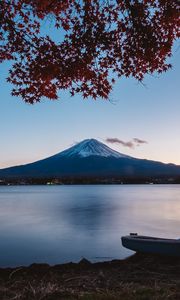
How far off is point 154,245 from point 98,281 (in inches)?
187

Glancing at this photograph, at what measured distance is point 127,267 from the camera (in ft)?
35.8

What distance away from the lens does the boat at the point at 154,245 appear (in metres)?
11.9

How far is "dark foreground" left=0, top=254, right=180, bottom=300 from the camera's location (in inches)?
231

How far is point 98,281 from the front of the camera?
813cm

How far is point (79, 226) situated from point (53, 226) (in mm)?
1867

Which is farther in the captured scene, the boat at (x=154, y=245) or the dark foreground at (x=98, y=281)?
the boat at (x=154, y=245)

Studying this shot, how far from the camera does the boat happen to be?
469 inches

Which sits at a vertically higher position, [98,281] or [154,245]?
[154,245]

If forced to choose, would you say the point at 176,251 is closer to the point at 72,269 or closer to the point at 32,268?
the point at 72,269

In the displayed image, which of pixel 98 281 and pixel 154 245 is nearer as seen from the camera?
pixel 98 281

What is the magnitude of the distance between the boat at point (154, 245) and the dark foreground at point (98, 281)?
0.69 ft

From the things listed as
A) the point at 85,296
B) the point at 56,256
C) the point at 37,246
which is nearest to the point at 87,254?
the point at 56,256

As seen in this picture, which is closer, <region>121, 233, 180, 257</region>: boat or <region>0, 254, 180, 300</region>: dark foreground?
<region>0, 254, 180, 300</region>: dark foreground

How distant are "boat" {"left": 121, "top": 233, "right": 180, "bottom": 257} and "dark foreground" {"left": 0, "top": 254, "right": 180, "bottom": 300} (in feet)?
0.69
